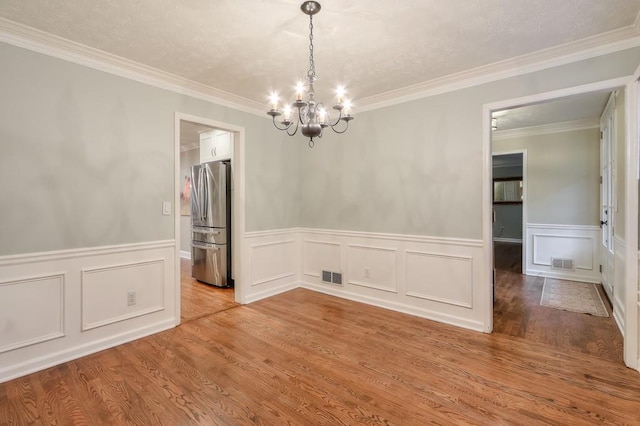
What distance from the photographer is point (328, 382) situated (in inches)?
87.0

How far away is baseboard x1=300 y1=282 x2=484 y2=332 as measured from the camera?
3.17 m

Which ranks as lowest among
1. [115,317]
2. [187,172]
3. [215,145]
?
[115,317]

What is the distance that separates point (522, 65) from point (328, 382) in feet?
10.4

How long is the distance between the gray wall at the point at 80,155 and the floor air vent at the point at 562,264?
5.86 metres

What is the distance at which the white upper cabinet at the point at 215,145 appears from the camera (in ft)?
15.6

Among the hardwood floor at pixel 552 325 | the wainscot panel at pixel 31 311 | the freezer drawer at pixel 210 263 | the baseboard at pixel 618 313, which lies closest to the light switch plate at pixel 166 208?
the wainscot panel at pixel 31 311

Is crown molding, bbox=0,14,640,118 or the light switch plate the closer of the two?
crown molding, bbox=0,14,640,118

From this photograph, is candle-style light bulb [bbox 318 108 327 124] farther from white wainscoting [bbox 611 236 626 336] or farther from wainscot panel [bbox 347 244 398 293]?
white wainscoting [bbox 611 236 626 336]

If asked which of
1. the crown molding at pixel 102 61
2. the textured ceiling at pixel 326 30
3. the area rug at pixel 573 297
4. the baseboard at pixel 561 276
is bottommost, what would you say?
the area rug at pixel 573 297

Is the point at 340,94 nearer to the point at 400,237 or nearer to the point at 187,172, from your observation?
the point at 400,237

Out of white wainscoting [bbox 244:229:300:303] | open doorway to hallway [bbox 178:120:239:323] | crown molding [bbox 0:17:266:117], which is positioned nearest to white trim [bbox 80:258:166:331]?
open doorway to hallway [bbox 178:120:239:323]

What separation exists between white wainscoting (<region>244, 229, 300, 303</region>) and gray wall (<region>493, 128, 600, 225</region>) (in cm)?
421

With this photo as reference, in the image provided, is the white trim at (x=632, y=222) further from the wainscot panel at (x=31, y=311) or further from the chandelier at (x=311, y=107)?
the wainscot panel at (x=31, y=311)

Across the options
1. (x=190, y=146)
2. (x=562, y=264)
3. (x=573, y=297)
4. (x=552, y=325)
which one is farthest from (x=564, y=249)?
(x=190, y=146)
